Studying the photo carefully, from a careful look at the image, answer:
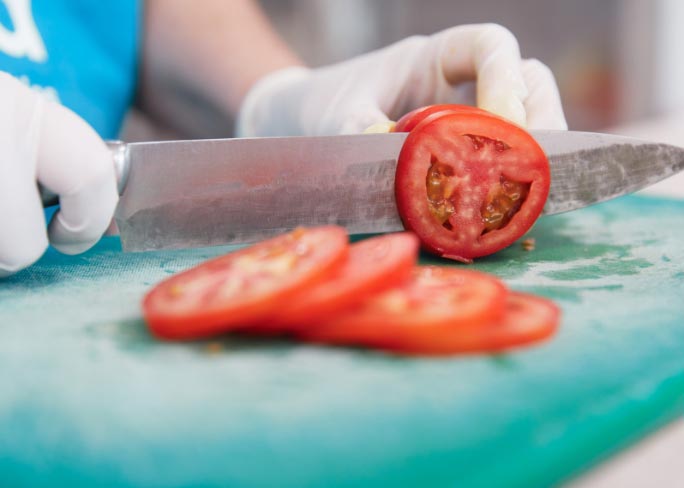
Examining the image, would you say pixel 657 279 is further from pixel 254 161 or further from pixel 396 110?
pixel 396 110

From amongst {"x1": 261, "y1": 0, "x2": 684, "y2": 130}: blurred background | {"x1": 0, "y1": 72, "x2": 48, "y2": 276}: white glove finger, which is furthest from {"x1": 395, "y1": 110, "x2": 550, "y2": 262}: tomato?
{"x1": 261, "y1": 0, "x2": 684, "y2": 130}: blurred background

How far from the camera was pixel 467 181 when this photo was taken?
1.27 m

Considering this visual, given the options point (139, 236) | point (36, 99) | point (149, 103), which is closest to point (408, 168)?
point (139, 236)

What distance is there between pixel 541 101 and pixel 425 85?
1.02ft

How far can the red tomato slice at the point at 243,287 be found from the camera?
84 cm

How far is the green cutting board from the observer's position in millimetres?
657

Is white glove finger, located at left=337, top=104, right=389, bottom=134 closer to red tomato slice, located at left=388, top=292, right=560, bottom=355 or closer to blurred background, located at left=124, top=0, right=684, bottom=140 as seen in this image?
red tomato slice, located at left=388, top=292, right=560, bottom=355

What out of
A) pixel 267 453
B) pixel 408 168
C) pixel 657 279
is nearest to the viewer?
pixel 267 453

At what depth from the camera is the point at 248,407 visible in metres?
0.73

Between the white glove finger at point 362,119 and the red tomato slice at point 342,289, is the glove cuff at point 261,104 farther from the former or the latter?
the red tomato slice at point 342,289

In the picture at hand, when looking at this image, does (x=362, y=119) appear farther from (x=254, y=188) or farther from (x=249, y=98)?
(x=249, y=98)

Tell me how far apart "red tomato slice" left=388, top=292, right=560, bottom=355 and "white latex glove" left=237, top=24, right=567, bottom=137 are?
687 millimetres

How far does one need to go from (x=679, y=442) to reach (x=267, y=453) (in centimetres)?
44

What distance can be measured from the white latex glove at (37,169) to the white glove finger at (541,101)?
2.94 feet
